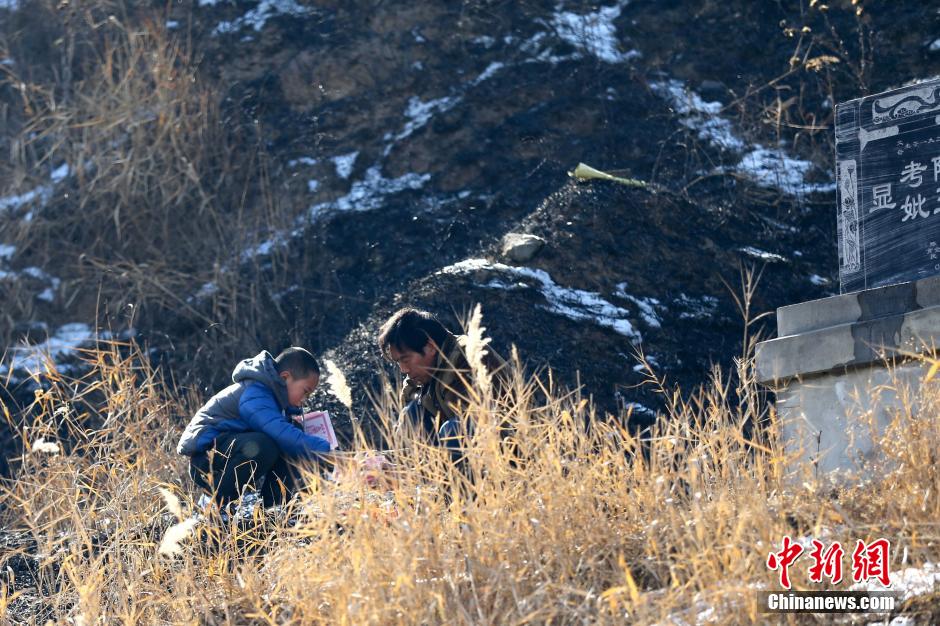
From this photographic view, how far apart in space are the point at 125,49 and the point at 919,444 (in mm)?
7552

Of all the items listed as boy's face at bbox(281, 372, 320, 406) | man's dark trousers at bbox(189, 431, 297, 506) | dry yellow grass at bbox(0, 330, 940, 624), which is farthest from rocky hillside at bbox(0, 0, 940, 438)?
dry yellow grass at bbox(0, 330, 940, 624)

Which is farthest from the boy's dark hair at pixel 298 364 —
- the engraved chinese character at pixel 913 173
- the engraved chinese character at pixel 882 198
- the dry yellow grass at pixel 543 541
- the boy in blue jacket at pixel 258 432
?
the engraved chinese character at pixel 913 173

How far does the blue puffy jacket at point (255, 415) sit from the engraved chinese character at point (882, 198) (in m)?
2.51

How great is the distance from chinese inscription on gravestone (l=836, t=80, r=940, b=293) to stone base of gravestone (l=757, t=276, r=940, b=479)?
0.37 m

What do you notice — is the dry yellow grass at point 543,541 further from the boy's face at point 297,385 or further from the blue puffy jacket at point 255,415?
the boy's face at point 297,385

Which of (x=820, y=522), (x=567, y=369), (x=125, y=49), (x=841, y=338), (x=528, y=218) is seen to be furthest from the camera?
(x=125, y=49)

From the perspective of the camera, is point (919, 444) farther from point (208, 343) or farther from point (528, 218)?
point (208, 343)

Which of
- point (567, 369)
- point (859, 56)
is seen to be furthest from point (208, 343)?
point (859, 56)

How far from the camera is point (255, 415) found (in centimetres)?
483

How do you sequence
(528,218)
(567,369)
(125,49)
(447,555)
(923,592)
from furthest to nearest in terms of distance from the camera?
(125,49), (528,218), (567,369), (447,555), (923,592)

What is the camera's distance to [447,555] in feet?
11.2

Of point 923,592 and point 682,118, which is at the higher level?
point 682,118

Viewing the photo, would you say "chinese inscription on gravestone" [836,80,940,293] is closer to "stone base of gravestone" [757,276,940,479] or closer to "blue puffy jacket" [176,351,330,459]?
"stone base of gravestone" [757,276,940,479]

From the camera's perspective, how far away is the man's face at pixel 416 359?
185 inches
